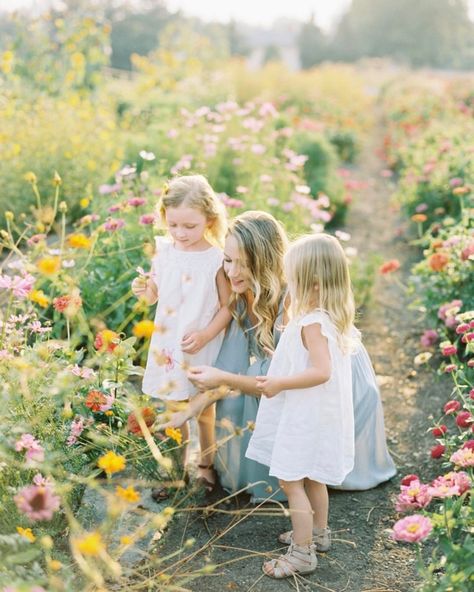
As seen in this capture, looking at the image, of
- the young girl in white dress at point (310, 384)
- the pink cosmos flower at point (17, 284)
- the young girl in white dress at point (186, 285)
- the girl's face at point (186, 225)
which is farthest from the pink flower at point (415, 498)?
the pink cosmos flower at point (17, 284)

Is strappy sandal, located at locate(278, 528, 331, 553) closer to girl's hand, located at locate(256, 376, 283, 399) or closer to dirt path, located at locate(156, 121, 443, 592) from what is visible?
dirt path, located at locate(156, 121, 443, 592)

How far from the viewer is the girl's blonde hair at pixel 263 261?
2600 mm

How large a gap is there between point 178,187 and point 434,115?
1096 centimetres

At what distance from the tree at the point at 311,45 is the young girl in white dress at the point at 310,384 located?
47.4 m

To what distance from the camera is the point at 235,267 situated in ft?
8.59

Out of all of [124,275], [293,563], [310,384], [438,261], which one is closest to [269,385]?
[310,384]

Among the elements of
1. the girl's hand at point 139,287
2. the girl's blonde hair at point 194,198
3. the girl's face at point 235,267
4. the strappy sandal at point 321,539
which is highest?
the girl's blonde hair at point 194,198

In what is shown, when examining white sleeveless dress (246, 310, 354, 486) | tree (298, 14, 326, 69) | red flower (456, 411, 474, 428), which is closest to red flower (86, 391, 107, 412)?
white sleeveless dress (246, 310, 354, 486)

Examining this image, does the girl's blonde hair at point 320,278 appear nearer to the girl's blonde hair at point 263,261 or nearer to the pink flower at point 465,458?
the girl's blonde hair at point 263,261

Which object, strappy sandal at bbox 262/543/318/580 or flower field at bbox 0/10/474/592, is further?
strappy sandal at bbox 262/543/318/580

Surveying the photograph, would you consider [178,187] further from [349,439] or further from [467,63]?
[467,63]

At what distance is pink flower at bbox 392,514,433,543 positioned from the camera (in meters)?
1.79

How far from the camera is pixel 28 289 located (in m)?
2.48

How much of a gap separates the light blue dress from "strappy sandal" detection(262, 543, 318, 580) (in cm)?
34
